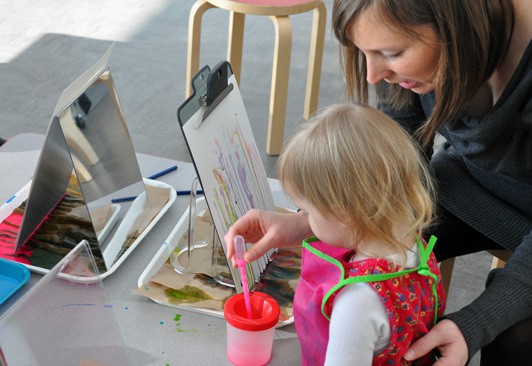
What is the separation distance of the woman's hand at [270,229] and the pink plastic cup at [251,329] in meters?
0.10

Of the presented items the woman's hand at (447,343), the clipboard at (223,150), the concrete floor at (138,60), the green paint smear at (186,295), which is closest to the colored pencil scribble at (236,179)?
the clipboard at (223,150)

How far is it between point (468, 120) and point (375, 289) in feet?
1.55

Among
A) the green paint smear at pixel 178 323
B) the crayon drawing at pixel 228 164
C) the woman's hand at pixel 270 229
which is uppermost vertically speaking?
the crayon drawing at pixel 228 164

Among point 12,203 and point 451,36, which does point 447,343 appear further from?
point 12,203

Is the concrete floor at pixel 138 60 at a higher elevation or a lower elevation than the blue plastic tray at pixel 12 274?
lower

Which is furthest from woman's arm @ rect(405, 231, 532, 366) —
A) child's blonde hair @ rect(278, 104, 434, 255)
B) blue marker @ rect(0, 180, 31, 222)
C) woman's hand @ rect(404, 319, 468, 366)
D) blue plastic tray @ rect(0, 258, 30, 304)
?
blue marker @ rect(0, 180, 31, 222)

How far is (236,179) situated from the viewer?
4.01 feet

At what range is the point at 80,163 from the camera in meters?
1.16

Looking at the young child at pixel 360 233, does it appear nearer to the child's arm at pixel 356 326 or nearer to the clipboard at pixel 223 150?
the child's arm at pixel 356 326

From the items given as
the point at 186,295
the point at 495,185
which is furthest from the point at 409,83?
the point at 186,295

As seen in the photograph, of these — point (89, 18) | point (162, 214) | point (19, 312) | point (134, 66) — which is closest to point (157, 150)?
point (134, 66)

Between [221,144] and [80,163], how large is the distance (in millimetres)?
213

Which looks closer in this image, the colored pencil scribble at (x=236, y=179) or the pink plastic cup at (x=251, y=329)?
the pink plastic cup at (x=251, y=329)

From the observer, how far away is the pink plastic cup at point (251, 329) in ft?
3.32
